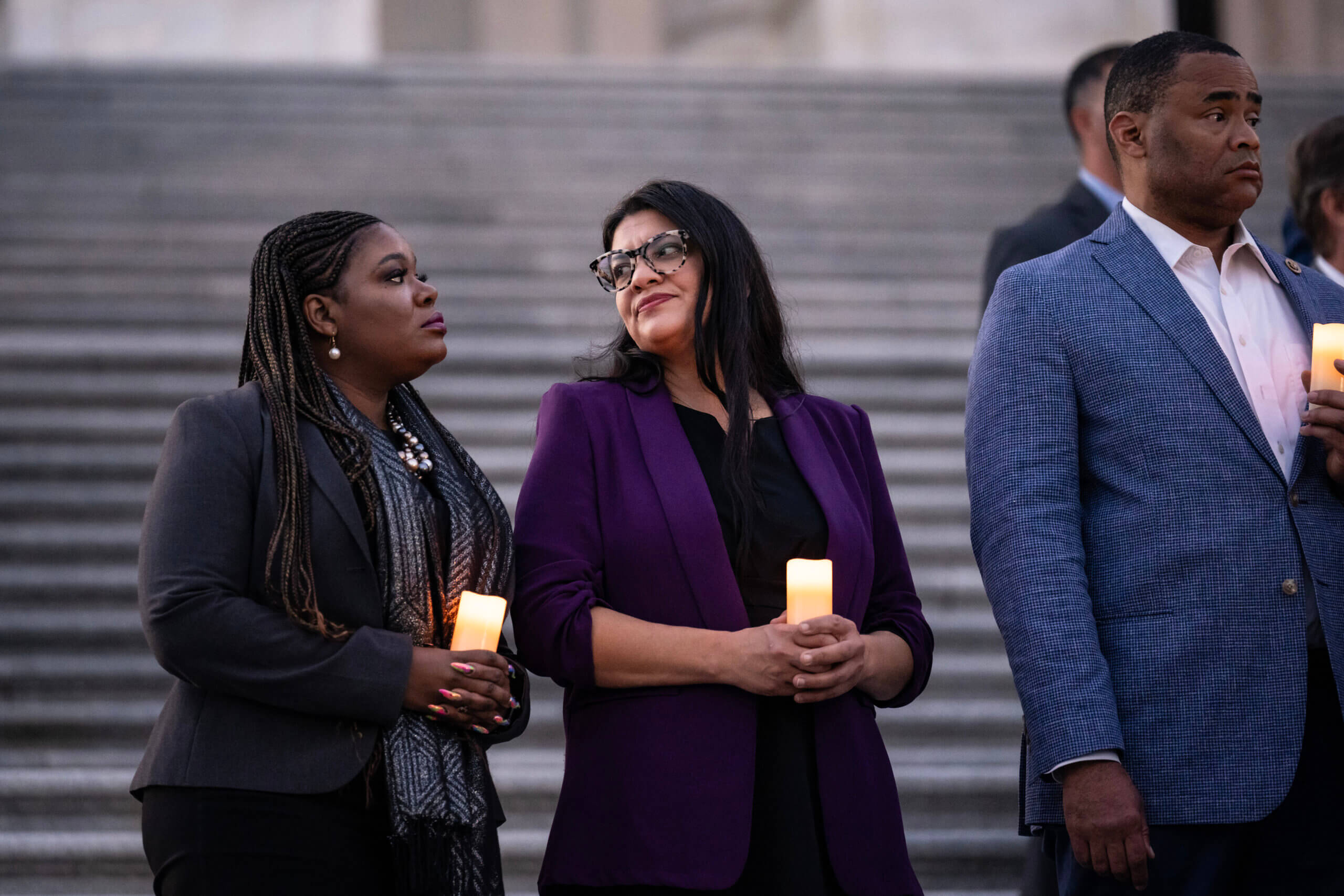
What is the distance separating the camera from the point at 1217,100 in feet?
8.48

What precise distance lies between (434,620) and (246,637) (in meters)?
0.32

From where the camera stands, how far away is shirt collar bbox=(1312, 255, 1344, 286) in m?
3.44

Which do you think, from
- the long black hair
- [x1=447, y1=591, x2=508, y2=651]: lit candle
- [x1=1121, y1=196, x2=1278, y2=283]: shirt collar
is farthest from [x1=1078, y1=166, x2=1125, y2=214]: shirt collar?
[x1=447, y1=591, x2=508, y2=651]: lit candle

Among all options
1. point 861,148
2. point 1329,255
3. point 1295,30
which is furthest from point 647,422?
point 1295,30

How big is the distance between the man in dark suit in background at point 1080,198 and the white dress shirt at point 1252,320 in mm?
1018

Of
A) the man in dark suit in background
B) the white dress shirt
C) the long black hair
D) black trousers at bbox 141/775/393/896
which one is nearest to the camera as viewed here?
black trousers at bbox 141/775/393/896

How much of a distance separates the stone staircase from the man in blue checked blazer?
1.82 meters

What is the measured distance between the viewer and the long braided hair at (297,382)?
7.75 feet

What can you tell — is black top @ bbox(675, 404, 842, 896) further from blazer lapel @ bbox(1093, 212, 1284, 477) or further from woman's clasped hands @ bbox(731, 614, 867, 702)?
blazer lapel @ bbox(1093, 212, 1284, 477)

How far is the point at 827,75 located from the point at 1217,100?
21.6 ft

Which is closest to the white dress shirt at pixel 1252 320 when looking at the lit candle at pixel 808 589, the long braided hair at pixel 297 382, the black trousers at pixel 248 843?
the lit candle at pixel 808 589

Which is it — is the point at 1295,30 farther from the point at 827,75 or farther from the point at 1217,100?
the point at 1217,100

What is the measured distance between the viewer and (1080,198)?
13.1 ft

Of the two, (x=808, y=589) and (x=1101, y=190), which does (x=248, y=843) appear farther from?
(x=1101, y=190)
